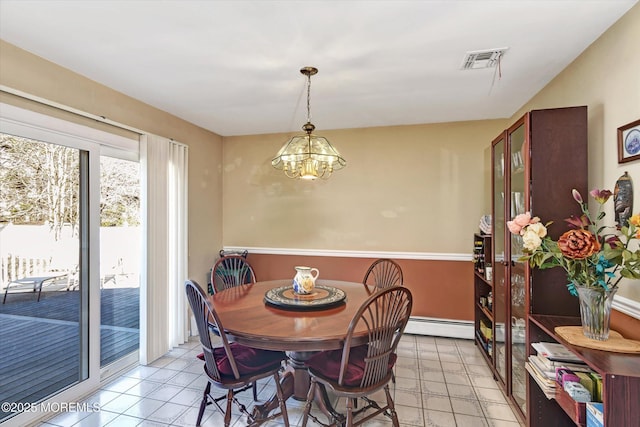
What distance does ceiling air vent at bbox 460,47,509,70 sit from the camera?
6.78ft

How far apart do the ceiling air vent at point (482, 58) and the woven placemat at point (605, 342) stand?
5.67ft

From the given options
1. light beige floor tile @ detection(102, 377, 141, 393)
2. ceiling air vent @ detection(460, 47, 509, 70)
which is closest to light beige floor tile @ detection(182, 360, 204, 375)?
light beige floor tile @ detection(102, 377, 141, 393)

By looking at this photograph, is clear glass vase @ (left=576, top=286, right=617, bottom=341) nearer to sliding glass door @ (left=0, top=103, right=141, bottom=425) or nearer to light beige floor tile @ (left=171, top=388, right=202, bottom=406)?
light beige floor tile @ (left=171, top=388, right=202, bottom=406)

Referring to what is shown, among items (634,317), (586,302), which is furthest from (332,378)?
(634,317)

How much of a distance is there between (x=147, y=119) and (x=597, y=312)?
367 centimetres

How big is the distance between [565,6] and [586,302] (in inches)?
59.4

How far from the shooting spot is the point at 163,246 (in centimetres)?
315

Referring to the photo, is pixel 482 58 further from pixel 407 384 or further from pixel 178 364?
pixel 178 364

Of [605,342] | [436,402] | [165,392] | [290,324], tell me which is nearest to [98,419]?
[165,392]

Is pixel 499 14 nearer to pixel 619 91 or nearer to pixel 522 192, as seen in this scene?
A: pixel 619 91

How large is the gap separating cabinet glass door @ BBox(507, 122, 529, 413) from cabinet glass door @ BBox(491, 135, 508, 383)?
4.1 inches

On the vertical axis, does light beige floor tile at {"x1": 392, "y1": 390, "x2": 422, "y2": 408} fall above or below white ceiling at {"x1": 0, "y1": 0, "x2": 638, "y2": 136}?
below

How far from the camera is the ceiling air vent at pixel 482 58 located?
2.07 metres

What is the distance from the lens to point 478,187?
11.7 ft
